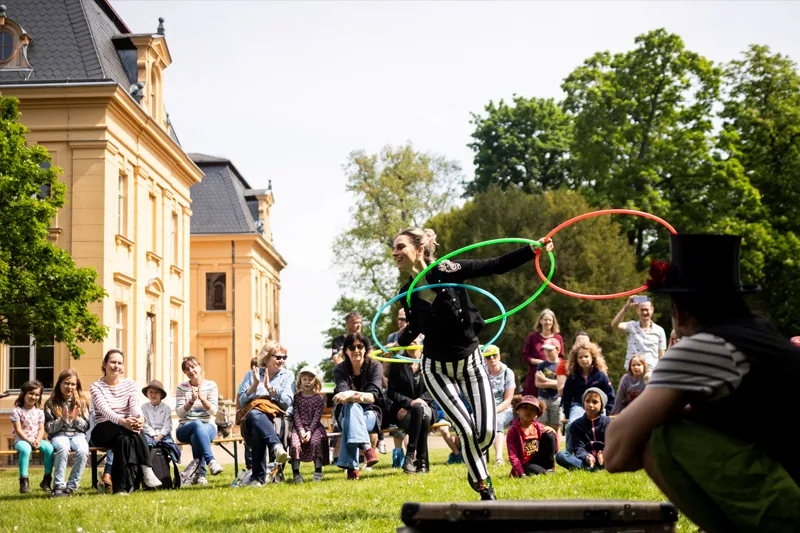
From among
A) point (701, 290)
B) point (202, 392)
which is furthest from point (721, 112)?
point (701, 290)

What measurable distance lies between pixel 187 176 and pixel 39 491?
91.6ft

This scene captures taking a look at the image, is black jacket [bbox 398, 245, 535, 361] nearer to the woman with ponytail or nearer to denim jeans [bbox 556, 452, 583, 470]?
the woman with ponytail

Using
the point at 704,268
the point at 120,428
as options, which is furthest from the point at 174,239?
the point at 704,268

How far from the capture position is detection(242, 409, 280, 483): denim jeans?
42.9ft

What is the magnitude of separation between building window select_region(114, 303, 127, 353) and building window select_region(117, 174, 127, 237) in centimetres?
239

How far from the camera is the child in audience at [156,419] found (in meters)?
13.8

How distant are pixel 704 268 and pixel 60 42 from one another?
29.4m

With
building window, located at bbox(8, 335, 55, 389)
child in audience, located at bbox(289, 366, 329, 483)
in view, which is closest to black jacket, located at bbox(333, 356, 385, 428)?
child in audience, located at bbox(289, 366, 329, 483)

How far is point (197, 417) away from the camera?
47.5 feet

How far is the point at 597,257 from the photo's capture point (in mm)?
43750

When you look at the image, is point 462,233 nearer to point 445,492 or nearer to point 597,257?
point 597,257

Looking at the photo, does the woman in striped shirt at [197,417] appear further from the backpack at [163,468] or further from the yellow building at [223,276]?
the yellow building at [223,276]

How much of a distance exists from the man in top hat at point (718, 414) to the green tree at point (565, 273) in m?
37.4

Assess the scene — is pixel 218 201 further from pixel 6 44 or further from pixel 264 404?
pixel 264 404
